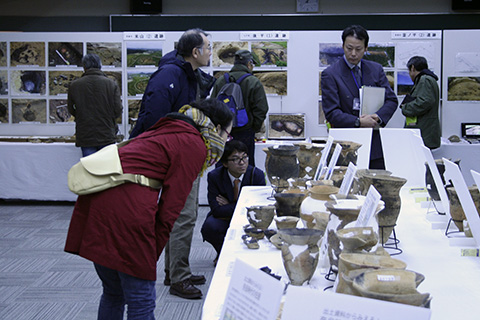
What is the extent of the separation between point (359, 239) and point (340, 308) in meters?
0.60

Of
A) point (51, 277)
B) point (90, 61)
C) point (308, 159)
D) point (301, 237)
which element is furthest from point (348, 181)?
point (90, 61)

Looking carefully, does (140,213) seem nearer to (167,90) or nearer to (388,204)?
(388,204)

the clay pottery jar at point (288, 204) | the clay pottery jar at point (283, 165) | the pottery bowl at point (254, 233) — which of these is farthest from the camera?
the clay pottery jar at point (283, 165)

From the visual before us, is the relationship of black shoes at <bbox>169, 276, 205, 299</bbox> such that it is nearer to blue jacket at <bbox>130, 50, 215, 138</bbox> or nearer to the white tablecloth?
blue jacket at <bbox>130, 50, 215, 138</bbox>

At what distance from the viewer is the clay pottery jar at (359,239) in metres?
1.51

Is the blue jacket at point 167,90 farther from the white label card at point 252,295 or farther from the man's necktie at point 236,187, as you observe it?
the white label card at point 252,295

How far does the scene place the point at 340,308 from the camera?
0.93 metres

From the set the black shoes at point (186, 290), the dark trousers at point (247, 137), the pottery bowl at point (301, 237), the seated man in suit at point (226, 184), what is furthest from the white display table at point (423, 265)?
the dark trousers at point (247, 137)

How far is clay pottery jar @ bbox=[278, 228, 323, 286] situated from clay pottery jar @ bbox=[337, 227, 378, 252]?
10 centimetres

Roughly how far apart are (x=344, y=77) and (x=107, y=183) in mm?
2042

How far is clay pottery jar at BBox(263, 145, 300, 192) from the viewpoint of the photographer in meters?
3.07

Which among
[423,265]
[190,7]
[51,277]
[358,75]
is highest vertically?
[190,7]

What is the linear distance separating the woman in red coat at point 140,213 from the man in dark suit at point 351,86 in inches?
62.6

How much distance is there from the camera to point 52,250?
457 centimetres
